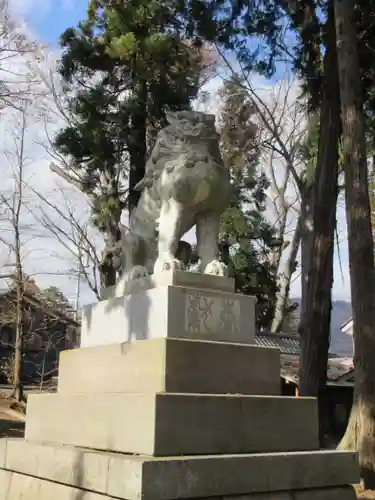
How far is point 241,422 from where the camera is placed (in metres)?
4.09

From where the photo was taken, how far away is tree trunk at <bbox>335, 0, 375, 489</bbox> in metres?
6.87

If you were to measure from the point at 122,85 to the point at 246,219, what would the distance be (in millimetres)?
5470

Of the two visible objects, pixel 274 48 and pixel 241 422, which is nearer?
pixel 241 422

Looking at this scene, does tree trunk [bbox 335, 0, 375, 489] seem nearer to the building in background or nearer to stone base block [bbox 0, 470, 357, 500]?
stone base block [bbox 0, 470, 357, 500]

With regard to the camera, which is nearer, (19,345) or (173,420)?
(173,420)

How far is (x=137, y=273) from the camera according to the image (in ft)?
16.0

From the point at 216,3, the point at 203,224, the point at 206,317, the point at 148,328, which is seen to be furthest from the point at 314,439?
the point at 216,3

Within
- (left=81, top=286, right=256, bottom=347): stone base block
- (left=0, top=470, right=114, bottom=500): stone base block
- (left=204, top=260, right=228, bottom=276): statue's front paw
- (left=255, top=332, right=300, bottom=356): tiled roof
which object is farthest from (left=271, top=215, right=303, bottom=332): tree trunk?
(left=0, top=470, right=114, bottom=500): stone base block

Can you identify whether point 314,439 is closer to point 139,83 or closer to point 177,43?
point 139,83

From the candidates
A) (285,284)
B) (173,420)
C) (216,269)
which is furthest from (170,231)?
(285,284)

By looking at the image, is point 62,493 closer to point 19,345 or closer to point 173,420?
point 173,420

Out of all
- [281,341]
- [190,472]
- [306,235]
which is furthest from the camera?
[281,341]

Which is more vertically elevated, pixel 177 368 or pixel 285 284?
pixel 285 284

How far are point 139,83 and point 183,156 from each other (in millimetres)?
5604
